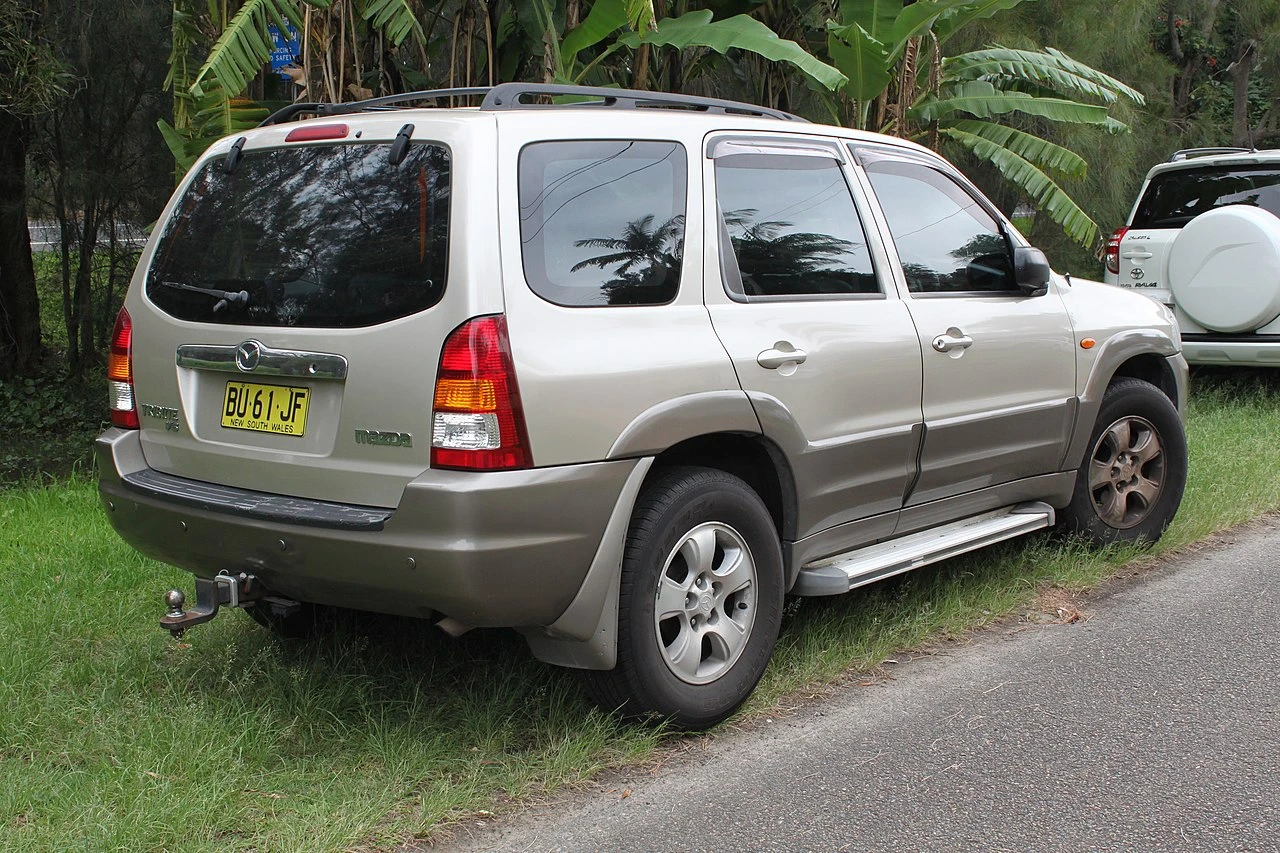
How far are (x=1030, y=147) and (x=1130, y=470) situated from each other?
472 centimetres

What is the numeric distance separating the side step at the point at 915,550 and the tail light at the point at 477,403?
4.71 ft

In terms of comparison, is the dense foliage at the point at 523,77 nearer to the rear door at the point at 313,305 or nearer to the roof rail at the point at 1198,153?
the roof rail at the point at 1198,153

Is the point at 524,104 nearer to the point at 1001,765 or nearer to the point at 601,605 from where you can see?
the point at 601,605

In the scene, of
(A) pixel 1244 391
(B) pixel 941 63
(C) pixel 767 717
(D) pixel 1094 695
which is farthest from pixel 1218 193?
(C) pixel 767 717

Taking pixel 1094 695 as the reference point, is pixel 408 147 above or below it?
above

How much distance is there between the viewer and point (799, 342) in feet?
13.8

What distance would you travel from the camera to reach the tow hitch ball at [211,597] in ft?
12.2

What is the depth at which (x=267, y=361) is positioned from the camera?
370 centimetres

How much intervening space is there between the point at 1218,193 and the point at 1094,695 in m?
6.50

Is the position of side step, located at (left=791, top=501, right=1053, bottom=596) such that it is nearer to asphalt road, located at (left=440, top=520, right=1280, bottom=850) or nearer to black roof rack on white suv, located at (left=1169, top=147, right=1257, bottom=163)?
asphalt road, located at (left=440, top=520, right=1280, bottom=850)

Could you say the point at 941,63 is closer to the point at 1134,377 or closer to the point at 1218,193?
the point at 1218,193

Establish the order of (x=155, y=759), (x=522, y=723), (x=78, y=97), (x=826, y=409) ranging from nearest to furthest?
(x=155, y=759)
(x=522, y=723)
(x=826, y=409)
(x=78, y=97)

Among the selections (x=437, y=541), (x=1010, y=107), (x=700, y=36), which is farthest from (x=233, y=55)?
(x=1010, y=107)

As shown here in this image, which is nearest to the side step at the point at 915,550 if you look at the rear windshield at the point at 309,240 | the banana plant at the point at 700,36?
the rear windshield at the point at 309,240
